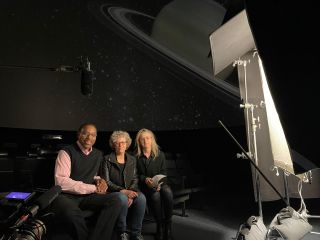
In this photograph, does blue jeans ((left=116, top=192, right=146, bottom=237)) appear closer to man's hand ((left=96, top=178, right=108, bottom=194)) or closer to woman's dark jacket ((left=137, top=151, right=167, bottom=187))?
man's hand ((left=96, top=178, right=108, bottom=194))

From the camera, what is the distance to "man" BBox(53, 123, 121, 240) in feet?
6.79

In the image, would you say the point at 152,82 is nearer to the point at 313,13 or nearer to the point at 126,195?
the point at 126,195

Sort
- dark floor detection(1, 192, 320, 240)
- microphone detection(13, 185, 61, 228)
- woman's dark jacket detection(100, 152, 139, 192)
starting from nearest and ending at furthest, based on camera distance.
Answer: microphone detection(13, 185, 61, 228), woman's dark jacket detection(100, 152, 139, 192), dark floor detection(1, 192, 320, 240)

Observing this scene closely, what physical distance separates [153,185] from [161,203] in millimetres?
220

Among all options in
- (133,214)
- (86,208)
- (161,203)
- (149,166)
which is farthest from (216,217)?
(86,208)

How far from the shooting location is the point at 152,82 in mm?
4730

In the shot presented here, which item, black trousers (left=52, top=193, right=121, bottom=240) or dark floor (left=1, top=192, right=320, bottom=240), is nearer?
black trousers (left=52, top=193, right=121, bottom=240)

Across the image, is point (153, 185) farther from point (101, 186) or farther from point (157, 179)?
point (101, 186)

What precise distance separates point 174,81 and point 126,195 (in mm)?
2762

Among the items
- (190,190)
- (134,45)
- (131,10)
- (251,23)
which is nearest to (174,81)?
(134,45)

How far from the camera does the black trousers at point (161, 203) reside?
2.60 m

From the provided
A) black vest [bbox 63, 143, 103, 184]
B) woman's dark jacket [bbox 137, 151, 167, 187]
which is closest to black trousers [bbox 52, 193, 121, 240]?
black vest [bbox 63, 143, 103, 184]

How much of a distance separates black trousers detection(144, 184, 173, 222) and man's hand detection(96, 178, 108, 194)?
0.43 metres

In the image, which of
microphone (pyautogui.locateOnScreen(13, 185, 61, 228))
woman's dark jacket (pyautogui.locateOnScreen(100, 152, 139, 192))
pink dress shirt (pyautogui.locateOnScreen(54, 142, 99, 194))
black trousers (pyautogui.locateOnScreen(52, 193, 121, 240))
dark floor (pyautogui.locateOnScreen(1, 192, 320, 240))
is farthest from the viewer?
dark floor (pyautogui.locateOnScreen(1, 192, 320, 240))
